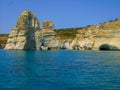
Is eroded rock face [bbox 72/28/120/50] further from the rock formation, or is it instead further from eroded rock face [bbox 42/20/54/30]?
eroded rock face [bbox 42/20/54/30]

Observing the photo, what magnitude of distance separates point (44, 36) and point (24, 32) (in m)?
7.95

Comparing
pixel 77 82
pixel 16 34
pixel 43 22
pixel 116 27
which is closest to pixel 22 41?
pixel 16 34

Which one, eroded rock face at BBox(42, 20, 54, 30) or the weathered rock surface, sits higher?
eroded rock face at BBox(42, 20, 54, 30)

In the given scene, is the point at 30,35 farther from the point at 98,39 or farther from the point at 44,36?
the point at 98,39

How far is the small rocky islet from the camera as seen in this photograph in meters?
119

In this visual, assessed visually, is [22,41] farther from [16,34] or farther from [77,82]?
[77,82]

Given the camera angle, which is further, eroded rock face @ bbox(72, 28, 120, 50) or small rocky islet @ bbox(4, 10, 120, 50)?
small rocky islet @ bbox(4, 10, 120, 50)

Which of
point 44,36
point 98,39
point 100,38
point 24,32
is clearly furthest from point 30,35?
point 100,38

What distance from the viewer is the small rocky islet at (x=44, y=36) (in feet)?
389

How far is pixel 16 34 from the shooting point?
13062 centimetres

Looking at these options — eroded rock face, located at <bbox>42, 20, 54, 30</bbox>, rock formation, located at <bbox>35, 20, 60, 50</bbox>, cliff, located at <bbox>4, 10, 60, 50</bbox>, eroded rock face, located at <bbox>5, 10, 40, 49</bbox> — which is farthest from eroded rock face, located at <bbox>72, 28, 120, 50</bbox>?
eroded rock face, located at <bbox>5, 10, 40, 49</bbox>

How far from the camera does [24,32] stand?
5113 inches

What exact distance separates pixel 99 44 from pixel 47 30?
2377 centimetres

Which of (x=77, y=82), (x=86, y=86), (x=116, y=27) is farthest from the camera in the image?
(x=116, y=27)
